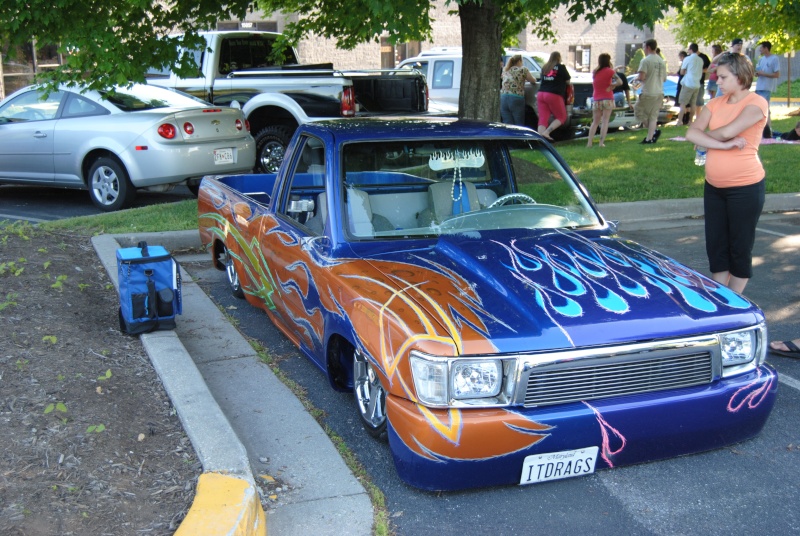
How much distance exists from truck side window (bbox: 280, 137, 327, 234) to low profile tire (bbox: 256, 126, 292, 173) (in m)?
6.38

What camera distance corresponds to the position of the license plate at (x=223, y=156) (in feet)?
33.2

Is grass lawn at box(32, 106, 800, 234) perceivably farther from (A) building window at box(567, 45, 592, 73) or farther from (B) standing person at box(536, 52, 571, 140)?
(A) building window at box(567, 45, 592, 73)

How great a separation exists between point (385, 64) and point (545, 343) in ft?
98.3

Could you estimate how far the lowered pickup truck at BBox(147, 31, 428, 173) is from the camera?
11.4 m

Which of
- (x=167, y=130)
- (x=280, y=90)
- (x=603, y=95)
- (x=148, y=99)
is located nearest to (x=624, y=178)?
(x=603, y=95)

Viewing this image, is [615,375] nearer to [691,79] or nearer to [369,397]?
[369,397]

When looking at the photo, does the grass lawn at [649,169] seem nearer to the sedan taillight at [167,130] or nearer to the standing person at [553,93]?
the standing person at [553,93]

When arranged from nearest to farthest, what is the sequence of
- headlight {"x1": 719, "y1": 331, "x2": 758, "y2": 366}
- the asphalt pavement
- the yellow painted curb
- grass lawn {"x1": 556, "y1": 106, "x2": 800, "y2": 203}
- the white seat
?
the yellow painted curb → the asphalt pavement → headlight {"x1": 719, "y1": 331, "x2": 758, "y2": 366} → the white seat → grass lawn {"x1": 556, "y1": 106, "x2": 800, "y2": 203}

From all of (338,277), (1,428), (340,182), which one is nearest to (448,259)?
(338,277)

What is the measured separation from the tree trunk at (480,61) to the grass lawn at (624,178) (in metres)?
1.68

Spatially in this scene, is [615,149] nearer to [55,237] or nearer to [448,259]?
[55,237]

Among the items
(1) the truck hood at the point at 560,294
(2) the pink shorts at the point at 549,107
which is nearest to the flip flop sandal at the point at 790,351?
(1) the truck hood at the point at 560,294

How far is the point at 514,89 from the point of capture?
15938 millimetres

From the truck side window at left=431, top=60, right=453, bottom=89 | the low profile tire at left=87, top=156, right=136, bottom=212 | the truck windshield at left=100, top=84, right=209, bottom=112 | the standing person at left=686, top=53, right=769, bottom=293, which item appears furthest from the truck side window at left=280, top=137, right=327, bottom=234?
the truck side window at left=431, top=60, right=453, bottom=89
